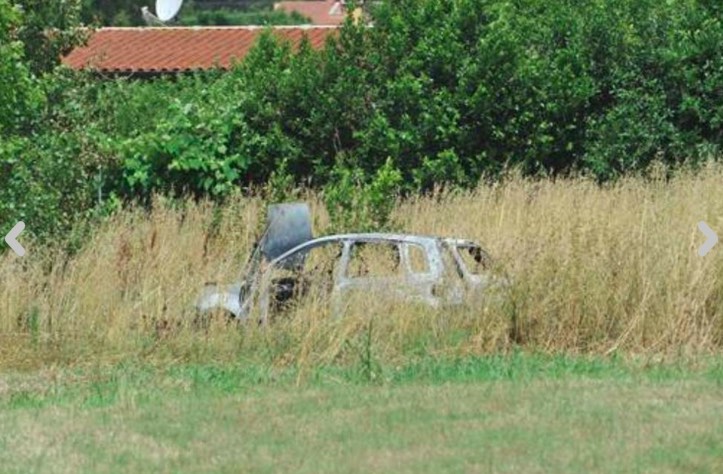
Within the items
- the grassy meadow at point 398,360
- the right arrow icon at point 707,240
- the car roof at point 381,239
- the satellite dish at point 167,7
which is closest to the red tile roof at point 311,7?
the satellite dish at point 167,7

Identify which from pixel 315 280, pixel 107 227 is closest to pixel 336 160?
pixel 107 227

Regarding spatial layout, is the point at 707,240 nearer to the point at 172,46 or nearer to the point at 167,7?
the point at 167,7

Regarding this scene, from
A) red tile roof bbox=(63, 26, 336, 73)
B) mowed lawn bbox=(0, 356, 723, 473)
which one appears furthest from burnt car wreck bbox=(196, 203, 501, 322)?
red tile roof bbox=(63, 26, 336, 73)

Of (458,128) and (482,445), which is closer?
(482,445)

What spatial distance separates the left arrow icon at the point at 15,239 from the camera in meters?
14.2

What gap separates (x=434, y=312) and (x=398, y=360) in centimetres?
63

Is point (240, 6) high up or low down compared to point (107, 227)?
up

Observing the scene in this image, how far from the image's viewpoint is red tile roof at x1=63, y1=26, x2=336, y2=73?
3597 cm

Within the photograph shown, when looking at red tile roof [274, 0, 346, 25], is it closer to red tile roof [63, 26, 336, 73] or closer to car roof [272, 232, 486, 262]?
red tile roof [63, 26, 336, 73]

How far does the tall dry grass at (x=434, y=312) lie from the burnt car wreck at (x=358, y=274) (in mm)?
157

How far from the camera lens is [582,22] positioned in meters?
22.2

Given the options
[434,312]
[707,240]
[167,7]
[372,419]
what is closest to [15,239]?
[434,312]

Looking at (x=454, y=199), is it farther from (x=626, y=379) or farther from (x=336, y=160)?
(x=626, y=379)

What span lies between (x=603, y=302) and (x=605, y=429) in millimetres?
3562
